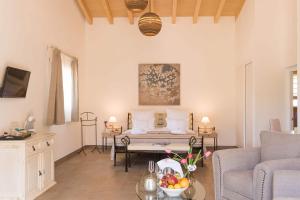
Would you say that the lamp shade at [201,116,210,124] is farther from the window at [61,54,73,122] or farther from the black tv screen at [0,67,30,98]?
the black tv screen at [0,67,30,98]

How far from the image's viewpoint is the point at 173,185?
2682 millimetres

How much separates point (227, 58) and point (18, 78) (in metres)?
5.80

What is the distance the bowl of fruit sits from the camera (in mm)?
2666

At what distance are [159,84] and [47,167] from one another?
4.48 meters

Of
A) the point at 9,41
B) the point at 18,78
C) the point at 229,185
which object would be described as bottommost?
the point at 229,185

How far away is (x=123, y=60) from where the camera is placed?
8.61 meters

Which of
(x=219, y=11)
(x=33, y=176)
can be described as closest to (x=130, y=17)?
(x=219, y=11)

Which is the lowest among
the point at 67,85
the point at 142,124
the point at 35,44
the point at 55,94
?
the point at 142,124

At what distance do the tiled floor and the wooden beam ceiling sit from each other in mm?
3928

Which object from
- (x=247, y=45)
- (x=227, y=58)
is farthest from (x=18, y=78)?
(x=227, y=58)

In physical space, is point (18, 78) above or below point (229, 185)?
above

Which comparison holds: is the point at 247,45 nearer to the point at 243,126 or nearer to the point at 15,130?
the point at 243,126

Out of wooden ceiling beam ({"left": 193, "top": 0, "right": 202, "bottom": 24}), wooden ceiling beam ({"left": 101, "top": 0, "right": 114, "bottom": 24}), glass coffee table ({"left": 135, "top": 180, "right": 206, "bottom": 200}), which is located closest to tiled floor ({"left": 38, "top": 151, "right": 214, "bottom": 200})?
glass coffee table ({"left": 135, "top": 180, "right": 206, "bottom": 200})

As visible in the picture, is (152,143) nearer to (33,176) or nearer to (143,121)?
(143,121)
